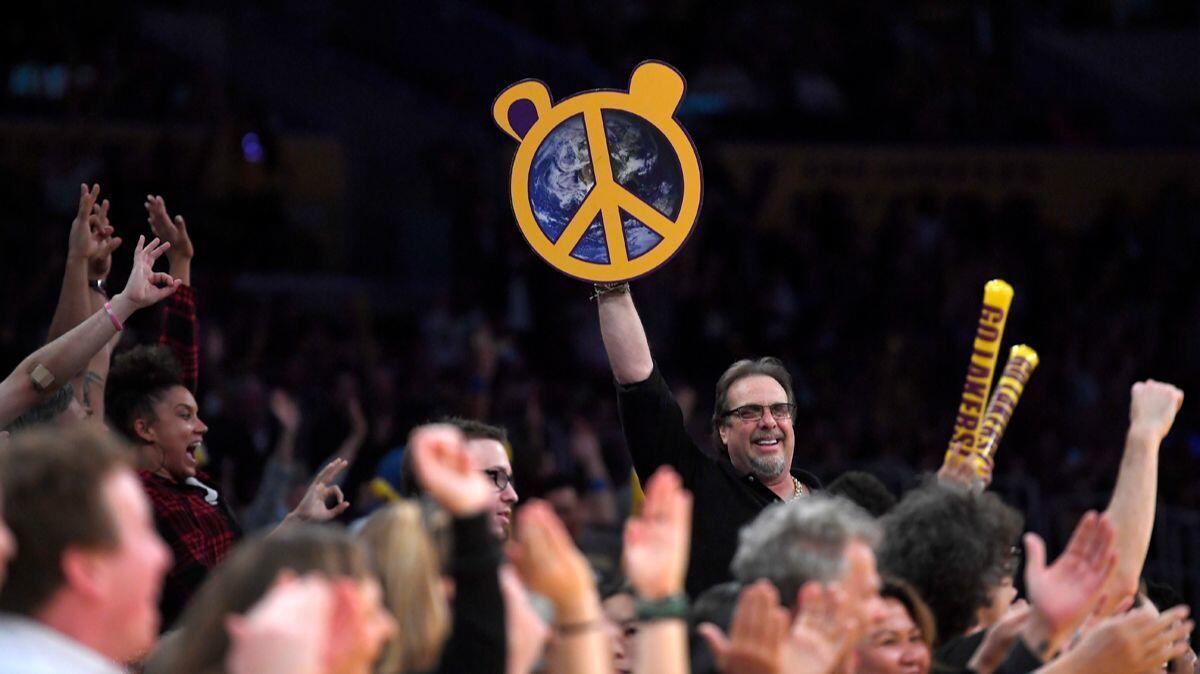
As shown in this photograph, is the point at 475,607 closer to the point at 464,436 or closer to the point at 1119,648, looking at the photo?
the point at 1119,648

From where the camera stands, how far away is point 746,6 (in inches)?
619

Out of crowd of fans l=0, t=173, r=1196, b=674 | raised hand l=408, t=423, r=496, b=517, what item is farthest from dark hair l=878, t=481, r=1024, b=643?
raised hand l=408, t=423, r=496, b=517

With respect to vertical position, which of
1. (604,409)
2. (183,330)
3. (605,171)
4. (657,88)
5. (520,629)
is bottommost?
(604,409)

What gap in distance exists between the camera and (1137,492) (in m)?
3.96

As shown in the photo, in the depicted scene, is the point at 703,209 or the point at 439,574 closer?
the point at 439,574

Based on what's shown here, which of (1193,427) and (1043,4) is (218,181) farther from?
(1043,4)

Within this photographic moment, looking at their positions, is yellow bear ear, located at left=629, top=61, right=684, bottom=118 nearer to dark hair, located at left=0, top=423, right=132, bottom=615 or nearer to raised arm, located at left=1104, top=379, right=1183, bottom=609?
raised arm, located at left=1104, top=379, right=1183, bottom=609

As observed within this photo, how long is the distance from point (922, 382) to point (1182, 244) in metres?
2.84

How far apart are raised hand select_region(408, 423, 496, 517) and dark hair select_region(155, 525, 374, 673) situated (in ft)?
0.75

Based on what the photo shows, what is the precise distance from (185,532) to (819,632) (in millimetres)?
2161

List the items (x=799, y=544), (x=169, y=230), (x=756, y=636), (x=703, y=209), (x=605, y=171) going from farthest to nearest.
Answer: (x=703, y=209), (x=169, y=230), (x=605, y=171), (x=799, y=544), (x=756, y=636)

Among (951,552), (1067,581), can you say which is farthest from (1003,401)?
(1067,581)

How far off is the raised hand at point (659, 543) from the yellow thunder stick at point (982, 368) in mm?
2174

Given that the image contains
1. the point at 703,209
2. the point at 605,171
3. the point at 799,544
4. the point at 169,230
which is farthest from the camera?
the point at 703,209
